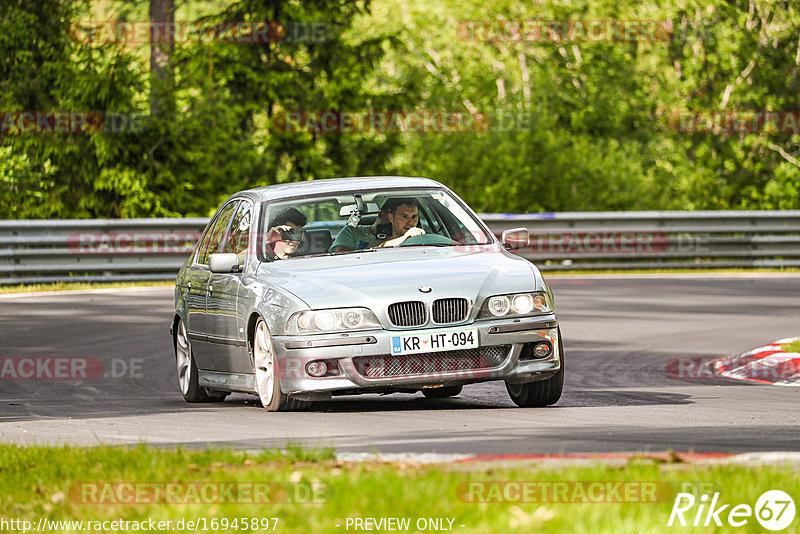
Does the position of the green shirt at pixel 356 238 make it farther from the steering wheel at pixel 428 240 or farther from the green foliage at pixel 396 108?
the green foliage at pixel 396 108

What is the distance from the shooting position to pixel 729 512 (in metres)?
5.52

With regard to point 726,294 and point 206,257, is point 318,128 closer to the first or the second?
point 726,294

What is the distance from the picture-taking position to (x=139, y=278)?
Answer: 24.6 m

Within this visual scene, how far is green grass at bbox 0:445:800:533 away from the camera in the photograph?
545 cm

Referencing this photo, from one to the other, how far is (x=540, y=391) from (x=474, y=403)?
2.46 feet

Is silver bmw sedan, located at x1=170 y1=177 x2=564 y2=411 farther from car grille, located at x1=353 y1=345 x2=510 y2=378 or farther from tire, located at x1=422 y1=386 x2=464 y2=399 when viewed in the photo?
tire, located at x1=422 y1=386 x2=464 y2=399

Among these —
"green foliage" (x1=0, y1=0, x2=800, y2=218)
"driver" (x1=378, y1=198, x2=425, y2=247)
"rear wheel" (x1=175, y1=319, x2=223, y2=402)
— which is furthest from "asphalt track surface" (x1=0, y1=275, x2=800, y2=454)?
"green foliage" (x1=0, y1=0, x2=800, y2=218)

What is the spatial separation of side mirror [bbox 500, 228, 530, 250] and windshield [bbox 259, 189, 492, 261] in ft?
0.46

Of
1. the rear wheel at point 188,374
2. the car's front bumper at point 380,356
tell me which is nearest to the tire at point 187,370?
the rear wheel at point 188,374

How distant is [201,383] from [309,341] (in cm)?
204

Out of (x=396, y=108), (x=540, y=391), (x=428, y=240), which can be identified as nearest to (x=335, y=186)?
(x=428, y=240)

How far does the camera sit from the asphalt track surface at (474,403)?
8.28m

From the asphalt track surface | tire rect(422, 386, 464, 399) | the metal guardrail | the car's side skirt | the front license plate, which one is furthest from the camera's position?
the metal guardrail

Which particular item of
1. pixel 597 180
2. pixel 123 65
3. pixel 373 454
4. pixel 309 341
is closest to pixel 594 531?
pixel 373 454
